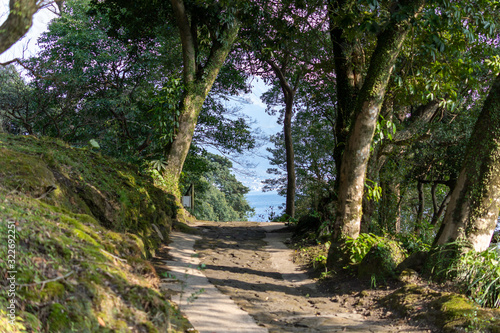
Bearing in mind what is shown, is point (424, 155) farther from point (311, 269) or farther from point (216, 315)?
point (216, 315)

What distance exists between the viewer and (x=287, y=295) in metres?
5.29

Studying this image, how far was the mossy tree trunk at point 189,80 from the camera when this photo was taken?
10359 millimetres

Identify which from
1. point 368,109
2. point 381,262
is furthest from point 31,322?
point 368,109

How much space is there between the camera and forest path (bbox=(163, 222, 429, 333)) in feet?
12.9

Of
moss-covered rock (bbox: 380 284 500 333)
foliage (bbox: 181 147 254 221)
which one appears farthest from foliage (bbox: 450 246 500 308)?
foliage (bbox: 181 147 254 221)

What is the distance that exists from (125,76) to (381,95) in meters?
10.1

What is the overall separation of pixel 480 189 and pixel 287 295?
2.78 m

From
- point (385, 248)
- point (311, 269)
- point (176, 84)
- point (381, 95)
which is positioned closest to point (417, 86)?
point (381, 95)

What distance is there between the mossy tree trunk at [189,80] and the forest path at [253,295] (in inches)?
110

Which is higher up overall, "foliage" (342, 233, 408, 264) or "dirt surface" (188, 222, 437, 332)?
"foliage" (342, 233, 408, 264)

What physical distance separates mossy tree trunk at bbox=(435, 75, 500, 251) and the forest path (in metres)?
1.34

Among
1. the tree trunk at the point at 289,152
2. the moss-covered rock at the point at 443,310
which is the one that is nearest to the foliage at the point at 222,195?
the tree trunk at the point at 289,152

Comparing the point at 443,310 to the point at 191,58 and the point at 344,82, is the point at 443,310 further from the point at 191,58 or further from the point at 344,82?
the point at 191,58

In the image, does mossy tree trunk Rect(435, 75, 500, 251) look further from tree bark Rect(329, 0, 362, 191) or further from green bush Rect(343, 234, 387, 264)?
tree bark Rect(329, 0, 362, 191)
